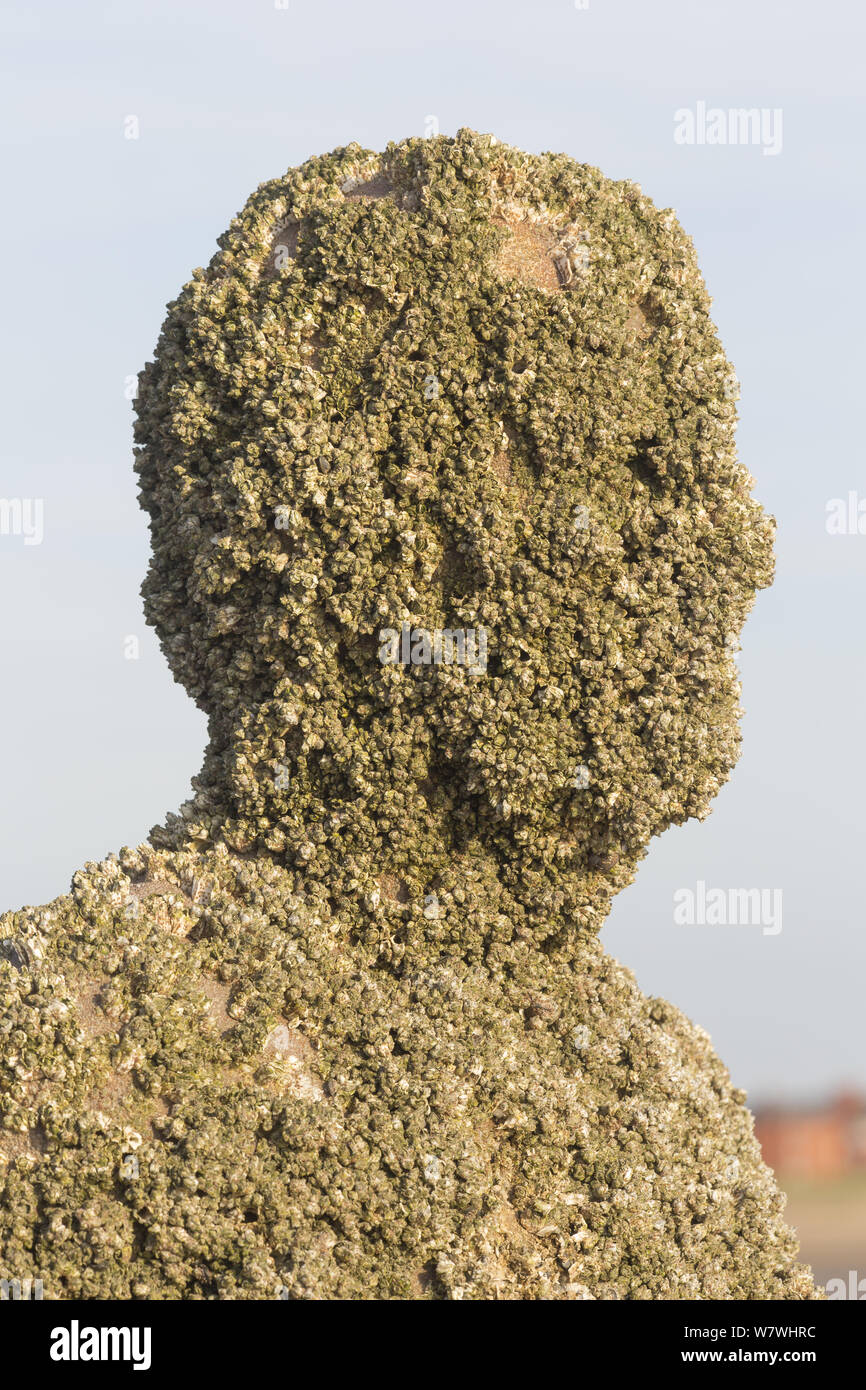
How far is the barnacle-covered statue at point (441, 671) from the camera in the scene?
9203 mm

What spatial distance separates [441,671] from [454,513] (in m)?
1.00

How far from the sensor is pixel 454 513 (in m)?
9.54

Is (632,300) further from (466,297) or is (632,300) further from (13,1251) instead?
(13,1251)

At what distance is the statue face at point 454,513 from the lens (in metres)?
9.50

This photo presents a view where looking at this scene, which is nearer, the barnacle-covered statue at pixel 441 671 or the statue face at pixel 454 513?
the barnacle-covered statue at pixel 441 671

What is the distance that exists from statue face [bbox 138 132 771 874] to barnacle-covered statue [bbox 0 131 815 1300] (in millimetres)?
23

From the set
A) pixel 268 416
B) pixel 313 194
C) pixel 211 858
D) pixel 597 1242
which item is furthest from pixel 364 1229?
pixel 313 194

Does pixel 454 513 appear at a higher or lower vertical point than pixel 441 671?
higher

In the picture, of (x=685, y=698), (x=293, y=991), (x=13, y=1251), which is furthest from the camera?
(x=685, y=698)

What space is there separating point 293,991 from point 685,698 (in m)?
3.12

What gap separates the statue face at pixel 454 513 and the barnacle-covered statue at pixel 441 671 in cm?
2

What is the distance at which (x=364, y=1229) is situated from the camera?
28.5 ft

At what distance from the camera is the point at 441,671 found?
9.46 meters

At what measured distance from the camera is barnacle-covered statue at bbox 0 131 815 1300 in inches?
362
